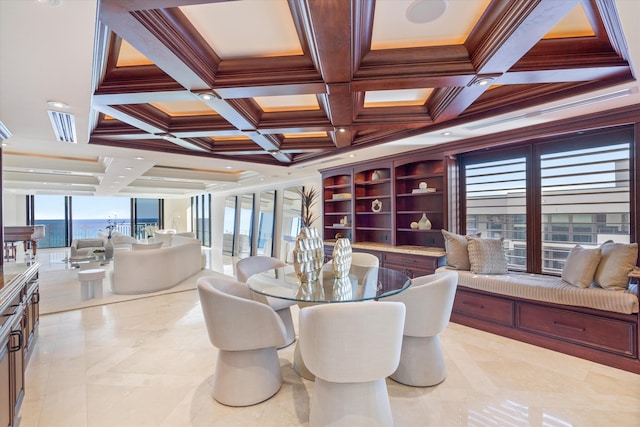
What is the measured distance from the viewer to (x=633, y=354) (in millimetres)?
2570

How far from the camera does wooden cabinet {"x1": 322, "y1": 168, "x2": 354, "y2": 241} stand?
19.4ft

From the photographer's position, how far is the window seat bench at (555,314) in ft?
8.54

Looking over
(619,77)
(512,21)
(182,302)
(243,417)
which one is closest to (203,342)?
(243,417)

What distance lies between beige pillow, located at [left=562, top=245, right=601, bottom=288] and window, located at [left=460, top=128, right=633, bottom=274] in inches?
17.1

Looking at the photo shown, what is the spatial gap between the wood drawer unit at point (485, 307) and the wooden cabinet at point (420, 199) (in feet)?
3.42

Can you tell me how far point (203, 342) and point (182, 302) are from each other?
169 cm

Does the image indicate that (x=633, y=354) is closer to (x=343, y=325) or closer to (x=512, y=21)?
(x=343, y=325)

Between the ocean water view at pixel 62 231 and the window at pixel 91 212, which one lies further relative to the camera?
the window at pixel 91 212

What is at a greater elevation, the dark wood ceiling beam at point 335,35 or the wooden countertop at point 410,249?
the dark wood ceiling beam at point 335,35

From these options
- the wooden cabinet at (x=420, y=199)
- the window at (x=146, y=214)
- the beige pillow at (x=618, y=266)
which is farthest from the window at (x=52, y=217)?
the beige pillow at (x=618, y=266)

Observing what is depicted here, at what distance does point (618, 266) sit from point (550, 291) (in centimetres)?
56

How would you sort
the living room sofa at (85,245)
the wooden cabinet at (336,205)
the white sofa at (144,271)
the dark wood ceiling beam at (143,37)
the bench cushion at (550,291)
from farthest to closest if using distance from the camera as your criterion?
the living room sofa at (85,245) < the wooden cabinet at (336,205) < the white sofa at (144,271) < the bench cushion at (550,291) < the dark wood ceiling beam at (143,37)

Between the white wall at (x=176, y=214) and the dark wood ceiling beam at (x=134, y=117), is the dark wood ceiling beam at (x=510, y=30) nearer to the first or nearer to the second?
the dark wood ceiling beam at (x=134, y=117)

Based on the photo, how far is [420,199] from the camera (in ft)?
16.1
